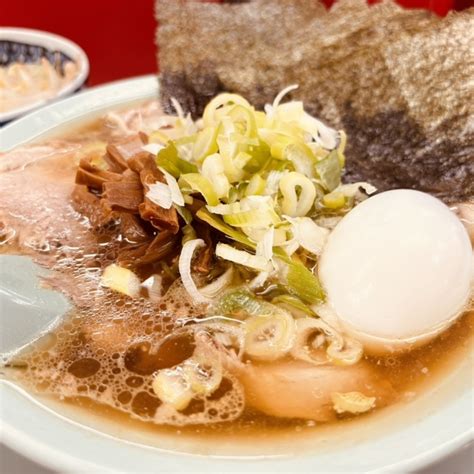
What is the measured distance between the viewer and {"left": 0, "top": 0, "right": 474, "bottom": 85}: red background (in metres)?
3.39

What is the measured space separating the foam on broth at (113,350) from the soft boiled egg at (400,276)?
5 centimetres

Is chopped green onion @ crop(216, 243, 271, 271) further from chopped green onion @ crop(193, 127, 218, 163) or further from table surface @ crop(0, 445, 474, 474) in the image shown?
table surface @ crop(0, 445, 474, 474)

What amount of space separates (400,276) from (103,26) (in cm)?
287

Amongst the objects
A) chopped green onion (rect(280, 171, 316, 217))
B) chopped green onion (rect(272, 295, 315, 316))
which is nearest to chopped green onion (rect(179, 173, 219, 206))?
chopped green onion (rect(280, 171, 316, 217))

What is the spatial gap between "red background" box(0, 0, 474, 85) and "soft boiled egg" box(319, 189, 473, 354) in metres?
2.43

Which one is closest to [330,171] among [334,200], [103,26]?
[334,200]

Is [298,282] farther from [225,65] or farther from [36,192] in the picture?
[225,65]

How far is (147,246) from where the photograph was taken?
137 centimetres

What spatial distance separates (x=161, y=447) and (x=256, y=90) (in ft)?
4.30

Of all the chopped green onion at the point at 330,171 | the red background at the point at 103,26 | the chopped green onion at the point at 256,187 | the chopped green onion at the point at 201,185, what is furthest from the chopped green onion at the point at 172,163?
the red background at the point at 103,26

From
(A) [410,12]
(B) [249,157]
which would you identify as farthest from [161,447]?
(A) [410,12]

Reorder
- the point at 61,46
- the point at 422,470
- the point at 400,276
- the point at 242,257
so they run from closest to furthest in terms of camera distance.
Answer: the point at 422,470 → the point at 400,276 → the point at 242,257 → the point at 61,46

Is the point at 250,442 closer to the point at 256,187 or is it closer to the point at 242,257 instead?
the point at 242,257

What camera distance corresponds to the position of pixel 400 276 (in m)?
1.16
